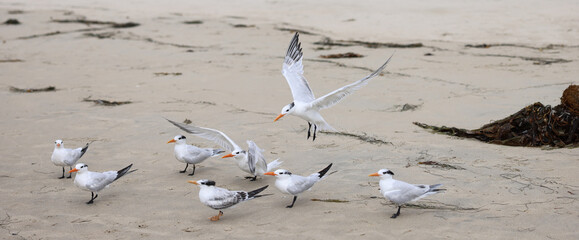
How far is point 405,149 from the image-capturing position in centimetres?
673

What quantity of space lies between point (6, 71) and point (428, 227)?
992cm

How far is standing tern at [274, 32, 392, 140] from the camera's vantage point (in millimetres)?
6305

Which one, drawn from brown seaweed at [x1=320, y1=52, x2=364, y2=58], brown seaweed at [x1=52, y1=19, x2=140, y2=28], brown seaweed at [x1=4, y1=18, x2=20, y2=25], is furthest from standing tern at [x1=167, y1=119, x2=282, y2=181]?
brown seaweed at [x1=4, y1=18, x2=20, y2=25]

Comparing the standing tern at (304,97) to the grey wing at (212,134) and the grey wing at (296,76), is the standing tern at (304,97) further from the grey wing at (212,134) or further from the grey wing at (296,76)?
the grey wing at (212,134)

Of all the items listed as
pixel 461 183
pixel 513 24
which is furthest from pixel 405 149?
pixel 513 24

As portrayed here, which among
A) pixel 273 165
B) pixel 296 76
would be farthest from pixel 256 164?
pixel 296 76

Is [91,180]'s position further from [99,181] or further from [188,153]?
[188,153]

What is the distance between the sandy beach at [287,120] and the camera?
16.2ft

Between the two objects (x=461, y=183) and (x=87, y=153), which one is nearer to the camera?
(x=461, y=183)

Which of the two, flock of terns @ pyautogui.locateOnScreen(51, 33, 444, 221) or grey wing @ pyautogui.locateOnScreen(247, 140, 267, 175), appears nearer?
flock of terns @ pyautogui.locateOnScreen(51, 33, 444, 221)

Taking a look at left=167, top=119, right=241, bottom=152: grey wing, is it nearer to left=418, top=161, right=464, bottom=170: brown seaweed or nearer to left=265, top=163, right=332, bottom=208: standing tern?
left=265, top=163, right=332, bottom=208: standing tern

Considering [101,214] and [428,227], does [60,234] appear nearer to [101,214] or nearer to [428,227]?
[101,214]

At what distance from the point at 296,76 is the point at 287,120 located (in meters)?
1.10

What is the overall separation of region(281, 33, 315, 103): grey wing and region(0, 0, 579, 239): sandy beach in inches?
23.7
